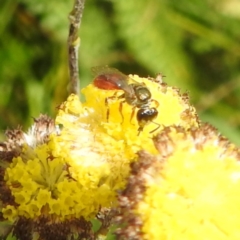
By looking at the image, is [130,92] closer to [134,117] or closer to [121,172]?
[134,117]

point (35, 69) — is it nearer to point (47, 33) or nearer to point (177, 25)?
point (47, 33)

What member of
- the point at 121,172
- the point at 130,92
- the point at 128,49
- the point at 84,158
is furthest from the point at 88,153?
the point at 128,49

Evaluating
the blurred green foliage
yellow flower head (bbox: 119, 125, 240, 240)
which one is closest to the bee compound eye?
yellow flower head (bbox: 119, 125, 240, 240)

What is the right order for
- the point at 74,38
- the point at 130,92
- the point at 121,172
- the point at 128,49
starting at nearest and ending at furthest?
the point at 121,172
the point at 130,92
the point at 74,38
the point at 128,49

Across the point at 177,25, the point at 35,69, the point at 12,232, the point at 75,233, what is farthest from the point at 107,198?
the point at 177,25

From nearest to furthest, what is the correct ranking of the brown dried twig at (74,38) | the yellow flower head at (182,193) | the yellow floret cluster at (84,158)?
the yellow flower head at (182,193) < the yellow floret cluster at (84,158) < the brown dried twig at (74,38)

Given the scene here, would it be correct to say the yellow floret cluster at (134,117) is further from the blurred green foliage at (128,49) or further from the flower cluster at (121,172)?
the blurred green foliage at (128,49)

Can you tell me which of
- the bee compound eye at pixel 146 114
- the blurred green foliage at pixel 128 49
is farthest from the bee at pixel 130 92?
the blurred green foliage at pixel 128 49
